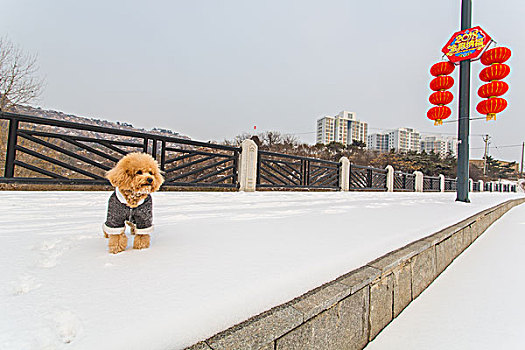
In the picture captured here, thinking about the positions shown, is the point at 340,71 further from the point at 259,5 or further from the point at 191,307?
the point at 191,307

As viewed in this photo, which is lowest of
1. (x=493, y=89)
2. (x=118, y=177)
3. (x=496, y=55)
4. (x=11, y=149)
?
(x=118, y=177)

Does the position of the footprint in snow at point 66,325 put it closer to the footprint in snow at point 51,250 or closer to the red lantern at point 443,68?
the footprint in snow at point 51,250

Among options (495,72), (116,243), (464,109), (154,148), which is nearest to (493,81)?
(495,72)

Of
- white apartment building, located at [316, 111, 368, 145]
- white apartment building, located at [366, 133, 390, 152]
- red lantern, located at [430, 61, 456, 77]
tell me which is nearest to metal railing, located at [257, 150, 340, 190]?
red lantern, located at [430, 61, 456, 77]

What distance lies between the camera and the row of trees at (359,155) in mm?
19422

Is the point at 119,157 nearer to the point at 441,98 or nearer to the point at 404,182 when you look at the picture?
the point at 441,98

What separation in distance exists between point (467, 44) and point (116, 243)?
7592 millimetres

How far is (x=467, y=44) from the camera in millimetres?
5191

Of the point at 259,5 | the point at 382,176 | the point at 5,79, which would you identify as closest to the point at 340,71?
the point at 259,5

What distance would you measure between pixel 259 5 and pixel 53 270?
46.5 feet

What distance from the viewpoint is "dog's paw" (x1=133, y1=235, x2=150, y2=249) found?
117 centimetres

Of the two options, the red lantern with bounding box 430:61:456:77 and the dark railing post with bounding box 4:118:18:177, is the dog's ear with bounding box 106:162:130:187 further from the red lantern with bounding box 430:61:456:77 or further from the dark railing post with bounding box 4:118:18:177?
the red lantern with bounding box 430:61:456:77

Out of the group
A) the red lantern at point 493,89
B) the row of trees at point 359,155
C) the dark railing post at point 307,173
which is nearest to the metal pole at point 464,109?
the red lantern at point 493,89

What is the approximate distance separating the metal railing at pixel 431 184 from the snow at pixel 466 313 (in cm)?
1401
